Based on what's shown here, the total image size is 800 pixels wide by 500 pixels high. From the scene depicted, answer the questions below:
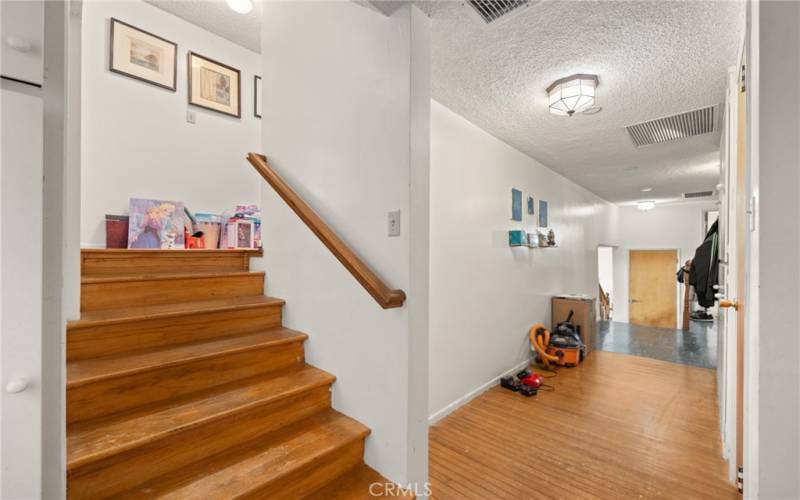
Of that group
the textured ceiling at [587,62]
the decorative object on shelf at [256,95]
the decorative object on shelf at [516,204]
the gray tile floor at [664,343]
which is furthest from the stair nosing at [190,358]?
the gray tile floor at [664,343]

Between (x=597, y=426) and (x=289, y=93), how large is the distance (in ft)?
Result: 11.2

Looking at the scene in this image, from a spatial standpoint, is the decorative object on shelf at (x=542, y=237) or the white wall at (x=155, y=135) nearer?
the white wall at (x=155, y=135)

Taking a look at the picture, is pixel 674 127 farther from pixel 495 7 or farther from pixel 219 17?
pixel 219 17

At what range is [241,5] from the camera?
7.45 feet

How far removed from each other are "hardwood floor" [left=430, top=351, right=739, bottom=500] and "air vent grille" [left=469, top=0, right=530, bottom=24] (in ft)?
8.82

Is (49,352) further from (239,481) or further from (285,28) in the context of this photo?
(285,28)

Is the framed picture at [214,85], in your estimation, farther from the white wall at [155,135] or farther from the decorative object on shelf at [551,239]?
the decorative object on shelf at [551,239]

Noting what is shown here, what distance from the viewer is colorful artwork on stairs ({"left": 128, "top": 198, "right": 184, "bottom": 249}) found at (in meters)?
2.41

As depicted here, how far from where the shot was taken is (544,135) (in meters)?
3.45

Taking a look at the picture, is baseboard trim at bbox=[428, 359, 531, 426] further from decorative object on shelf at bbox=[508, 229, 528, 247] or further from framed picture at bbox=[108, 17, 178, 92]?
framed picture at bbox=[108, 17, 178, 92]

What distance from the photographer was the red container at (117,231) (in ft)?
7.69

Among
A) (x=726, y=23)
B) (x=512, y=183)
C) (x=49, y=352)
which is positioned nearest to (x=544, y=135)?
(x=512, y=183)

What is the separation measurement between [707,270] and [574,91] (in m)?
2.14

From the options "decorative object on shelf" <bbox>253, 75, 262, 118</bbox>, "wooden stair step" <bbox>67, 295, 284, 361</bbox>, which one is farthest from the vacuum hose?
"decorative object on shelf" <bbox>253, 75, 262, 118</bbox>
